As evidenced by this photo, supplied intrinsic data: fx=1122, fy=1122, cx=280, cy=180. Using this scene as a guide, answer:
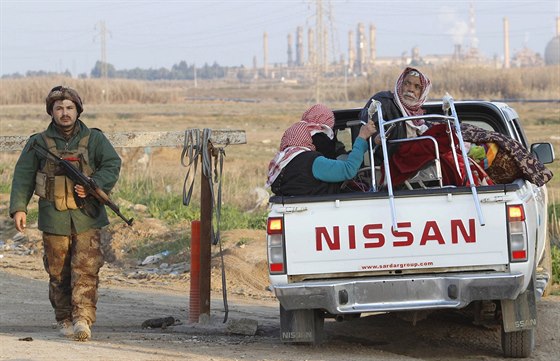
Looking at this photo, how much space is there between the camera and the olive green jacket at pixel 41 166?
8195 mm

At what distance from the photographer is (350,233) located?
7137 millimetres

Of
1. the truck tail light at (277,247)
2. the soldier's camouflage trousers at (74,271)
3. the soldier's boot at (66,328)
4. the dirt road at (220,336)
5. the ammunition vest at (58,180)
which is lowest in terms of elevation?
the dirt road at (220,336)

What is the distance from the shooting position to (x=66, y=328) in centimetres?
834

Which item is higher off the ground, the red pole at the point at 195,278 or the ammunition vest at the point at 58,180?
the ammunition vest at the point at 58,180

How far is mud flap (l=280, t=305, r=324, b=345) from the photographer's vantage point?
7602 millimetres

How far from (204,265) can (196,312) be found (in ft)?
1.32

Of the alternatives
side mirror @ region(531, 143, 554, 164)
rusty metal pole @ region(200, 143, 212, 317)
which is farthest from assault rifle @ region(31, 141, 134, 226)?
side mirror @ region(531, 143, 554, 164)

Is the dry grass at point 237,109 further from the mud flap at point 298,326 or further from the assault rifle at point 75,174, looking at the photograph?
the mud flap at point 298,326

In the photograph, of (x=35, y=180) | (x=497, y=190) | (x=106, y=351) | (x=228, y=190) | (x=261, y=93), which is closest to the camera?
(x=497, y=190)

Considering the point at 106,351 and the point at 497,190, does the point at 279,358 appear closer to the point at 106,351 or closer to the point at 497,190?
the point at 106,351

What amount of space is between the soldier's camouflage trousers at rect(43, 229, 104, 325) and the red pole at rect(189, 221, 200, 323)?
4.16 ft

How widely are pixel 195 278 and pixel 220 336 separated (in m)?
0.81

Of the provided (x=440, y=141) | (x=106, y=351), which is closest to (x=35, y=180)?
(x=106, y=351)

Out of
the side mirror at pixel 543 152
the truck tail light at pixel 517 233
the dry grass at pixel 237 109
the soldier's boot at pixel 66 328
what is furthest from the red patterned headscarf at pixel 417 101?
the dry grass at pixel 237 109
